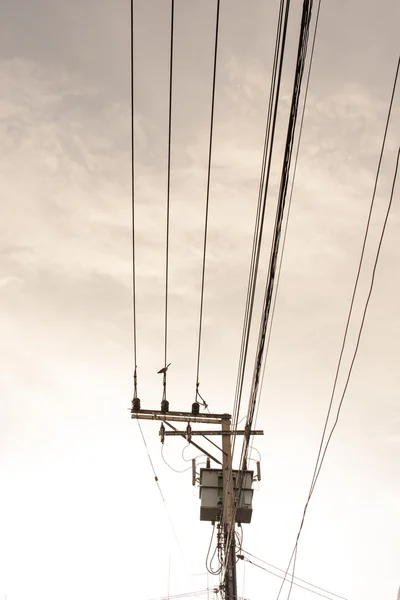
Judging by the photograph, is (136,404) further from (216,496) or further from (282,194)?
(282,194)

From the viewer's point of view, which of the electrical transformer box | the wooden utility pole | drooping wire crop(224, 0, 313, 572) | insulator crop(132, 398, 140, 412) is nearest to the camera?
drooping wire crop(224, 0, 313, 572)

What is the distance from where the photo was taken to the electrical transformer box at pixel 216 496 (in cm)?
1286

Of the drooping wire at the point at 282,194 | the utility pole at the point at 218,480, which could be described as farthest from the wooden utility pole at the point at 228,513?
the drooping wire at the point at 282,194

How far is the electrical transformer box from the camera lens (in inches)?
506

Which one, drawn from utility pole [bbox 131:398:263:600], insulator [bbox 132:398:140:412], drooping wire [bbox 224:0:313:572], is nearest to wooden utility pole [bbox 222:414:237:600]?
utility pole [bbox 131:398:263:600]

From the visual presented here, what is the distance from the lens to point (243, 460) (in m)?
11.3

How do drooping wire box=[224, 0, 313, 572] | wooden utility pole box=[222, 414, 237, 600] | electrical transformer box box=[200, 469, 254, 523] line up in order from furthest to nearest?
1. electrical transformer box box=[200, 469, 254, 523]
2. wooden utility pole box=[222, 414, 237, 600]
3. drooping wire box=[224, 0, 313, 572]

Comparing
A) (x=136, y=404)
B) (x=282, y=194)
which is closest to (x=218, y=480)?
(x=136, y=404)

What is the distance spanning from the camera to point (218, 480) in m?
13.1

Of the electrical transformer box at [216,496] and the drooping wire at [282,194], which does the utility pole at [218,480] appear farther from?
the drooping wire at [282,194]

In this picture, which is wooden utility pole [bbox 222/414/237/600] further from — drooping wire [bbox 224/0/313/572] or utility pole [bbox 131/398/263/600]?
drooping wire [bbox 224/0/313/572]

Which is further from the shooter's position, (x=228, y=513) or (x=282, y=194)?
(x=228, y=513)

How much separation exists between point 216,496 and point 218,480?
1.33 feet

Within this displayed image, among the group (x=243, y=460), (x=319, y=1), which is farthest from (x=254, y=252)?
(x=243, y=460)
